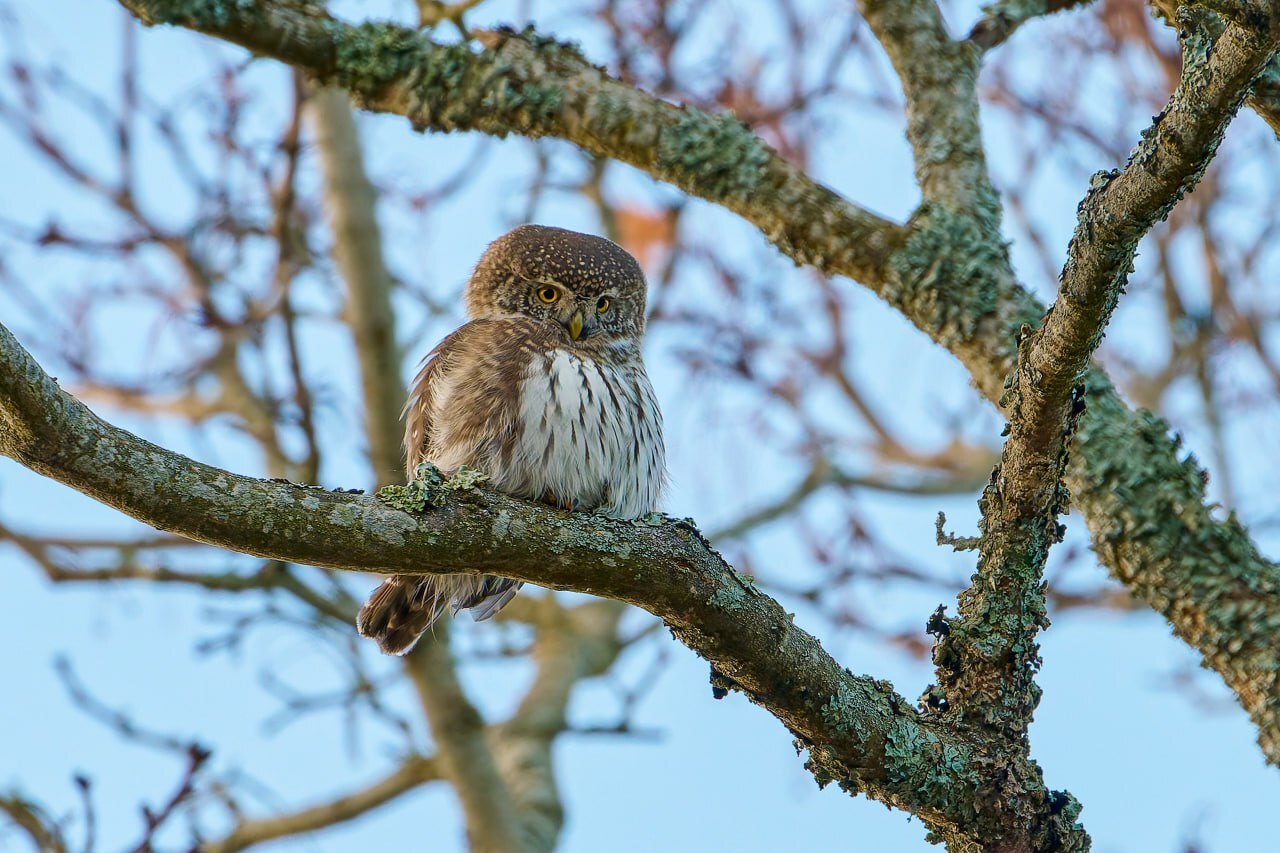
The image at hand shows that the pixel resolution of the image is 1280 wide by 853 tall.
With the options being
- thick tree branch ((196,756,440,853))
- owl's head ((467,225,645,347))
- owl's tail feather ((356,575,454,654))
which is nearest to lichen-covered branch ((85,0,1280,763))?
owl's head ((467,225,645,347))

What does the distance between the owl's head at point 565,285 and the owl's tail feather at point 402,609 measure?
992mm

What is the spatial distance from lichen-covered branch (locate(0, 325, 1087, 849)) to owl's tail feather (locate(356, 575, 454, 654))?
1.13m

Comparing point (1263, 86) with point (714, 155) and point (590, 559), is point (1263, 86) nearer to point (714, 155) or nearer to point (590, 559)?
point (714, 155)

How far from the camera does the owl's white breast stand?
367 cm

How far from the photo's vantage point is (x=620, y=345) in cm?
449

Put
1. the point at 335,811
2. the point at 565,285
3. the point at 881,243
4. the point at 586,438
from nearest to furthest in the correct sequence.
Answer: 1. the point at 881,243
2. the point at 586,438
3. the point at 565,285
4. the point at 335,811

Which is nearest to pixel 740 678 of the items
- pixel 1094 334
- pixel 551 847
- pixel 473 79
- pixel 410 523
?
pixel 410 523

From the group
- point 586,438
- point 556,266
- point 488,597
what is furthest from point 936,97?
point 488,597

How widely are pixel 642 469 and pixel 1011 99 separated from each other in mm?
3702

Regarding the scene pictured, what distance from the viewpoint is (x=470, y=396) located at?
377 cm

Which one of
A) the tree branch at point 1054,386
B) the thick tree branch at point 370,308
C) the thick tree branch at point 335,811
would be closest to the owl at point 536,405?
the thick tree branch at point 370,308

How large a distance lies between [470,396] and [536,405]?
194mm

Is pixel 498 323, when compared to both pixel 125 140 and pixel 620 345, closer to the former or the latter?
pixel 620 345

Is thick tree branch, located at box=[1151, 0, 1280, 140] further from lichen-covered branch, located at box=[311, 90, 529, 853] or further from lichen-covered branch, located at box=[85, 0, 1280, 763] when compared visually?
lichen-covered branch, located at box=[311, 90, 529, 853]
